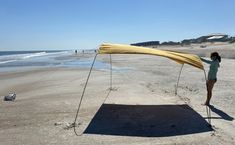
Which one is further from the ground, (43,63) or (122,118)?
(122,118)

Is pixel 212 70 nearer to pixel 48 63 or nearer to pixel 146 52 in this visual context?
pixel 146 52

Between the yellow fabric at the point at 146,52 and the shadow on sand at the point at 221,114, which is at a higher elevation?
the yellow fabric at the point at 146,52

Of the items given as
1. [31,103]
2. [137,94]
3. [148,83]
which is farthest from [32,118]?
[148,83]

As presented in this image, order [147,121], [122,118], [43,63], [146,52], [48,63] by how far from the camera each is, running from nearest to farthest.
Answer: [147,121], [122,118], [146,52], [48,63], [43,63]

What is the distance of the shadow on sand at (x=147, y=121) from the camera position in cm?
865

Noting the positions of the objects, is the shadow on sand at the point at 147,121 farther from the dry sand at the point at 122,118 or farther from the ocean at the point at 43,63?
the ocean at the point at 43,63

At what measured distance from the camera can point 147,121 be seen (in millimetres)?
9625

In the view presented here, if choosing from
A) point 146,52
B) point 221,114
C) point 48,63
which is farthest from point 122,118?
point 48,63

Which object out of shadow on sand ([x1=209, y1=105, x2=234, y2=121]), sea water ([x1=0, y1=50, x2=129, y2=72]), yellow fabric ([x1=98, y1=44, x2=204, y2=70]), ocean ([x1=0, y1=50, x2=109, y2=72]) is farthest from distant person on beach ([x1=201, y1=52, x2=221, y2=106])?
ocean ([x1=0, y1=50, x2=109, y2=72])

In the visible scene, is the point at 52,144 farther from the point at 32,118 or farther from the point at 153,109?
the point at 153,109

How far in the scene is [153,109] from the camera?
36.5 ft

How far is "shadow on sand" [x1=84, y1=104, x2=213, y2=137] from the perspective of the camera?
8.65 meters

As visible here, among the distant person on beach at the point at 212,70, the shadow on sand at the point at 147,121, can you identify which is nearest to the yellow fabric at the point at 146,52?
the distant person on beach at the point at 212,70

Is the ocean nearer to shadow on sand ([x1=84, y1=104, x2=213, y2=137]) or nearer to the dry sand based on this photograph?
the dry sand
